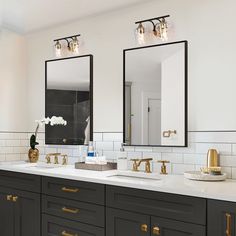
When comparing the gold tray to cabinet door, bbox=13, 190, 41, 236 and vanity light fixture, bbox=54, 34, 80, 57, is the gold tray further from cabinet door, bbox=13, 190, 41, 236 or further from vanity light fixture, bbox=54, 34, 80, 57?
vanity light fixture, bbox=54, 34, 80, 57

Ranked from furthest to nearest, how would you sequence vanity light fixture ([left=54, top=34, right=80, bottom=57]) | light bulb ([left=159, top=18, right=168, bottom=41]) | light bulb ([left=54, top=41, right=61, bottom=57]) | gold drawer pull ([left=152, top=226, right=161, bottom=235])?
1. light bulb ([left=54, top=41, right=61, bottom=57])
2. vanity light fixture ([left=54, top=34, right=80, bottom=57])
3. light bulb ([left=159, top=18, right=168, bottom=41])
4. gold drawer pull ([left=152, top=226, right=161, bottom=235])

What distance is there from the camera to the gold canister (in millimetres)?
2611

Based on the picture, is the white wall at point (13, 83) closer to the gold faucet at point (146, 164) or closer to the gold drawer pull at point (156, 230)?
the gold faucet at point (146, 164)

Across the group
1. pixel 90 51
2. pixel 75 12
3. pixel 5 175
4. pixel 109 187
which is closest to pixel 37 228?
pixel 5 175

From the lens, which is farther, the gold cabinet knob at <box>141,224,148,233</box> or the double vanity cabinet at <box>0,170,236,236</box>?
the gold cabinet knob at <box>141,224,148,233</box>

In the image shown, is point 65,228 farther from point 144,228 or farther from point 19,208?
point 144,228

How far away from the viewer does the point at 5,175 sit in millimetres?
3523

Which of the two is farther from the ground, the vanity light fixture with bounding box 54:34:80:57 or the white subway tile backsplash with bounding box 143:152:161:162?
the vanity light fixture with bounding box 54:34:80:57

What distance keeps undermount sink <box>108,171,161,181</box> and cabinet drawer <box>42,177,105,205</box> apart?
206 mm

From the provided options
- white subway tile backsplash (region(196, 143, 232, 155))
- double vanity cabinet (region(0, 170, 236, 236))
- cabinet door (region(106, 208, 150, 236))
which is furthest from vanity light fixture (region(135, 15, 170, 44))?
cabinet door (region(106, 208, 150, 236))

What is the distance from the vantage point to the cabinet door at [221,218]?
193cm

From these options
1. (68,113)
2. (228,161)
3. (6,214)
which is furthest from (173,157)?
(6,214)

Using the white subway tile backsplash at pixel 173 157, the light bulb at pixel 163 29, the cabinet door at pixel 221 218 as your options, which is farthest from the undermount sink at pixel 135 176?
the light bulb at pixel 163 29

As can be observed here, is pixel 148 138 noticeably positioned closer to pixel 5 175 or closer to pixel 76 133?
pixel 76 133
